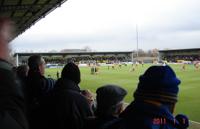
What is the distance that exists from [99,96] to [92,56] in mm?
135443

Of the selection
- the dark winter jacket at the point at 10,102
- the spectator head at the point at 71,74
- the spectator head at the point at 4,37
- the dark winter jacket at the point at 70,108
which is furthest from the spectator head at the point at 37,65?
the dark winter jacket at the point at 10,102

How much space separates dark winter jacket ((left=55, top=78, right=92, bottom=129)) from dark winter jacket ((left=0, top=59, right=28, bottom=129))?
112 inches

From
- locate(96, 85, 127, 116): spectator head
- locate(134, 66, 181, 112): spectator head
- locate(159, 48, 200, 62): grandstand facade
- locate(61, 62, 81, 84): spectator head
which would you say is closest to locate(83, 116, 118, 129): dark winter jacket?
locate(96, 85, 127, 116): spectator head

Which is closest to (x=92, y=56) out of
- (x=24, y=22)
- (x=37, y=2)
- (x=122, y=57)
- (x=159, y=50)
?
(x=122, y=57)

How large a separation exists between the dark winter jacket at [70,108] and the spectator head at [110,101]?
115 centimetres

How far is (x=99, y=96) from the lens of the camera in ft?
11.4

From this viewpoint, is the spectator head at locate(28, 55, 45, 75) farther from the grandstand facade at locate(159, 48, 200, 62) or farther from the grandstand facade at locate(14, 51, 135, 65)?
the grandstand facade at locate(14, 51, 135, 65)

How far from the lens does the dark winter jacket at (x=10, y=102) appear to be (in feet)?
→ 5.24

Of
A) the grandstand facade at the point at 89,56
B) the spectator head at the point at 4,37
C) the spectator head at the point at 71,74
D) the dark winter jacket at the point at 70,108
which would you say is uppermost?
the spectator head at the point at 4,37

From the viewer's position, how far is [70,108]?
4.62 metres

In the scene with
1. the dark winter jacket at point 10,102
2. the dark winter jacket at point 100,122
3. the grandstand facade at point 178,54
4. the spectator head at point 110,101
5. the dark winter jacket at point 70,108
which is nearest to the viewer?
the dark winter jacket at point 10,102

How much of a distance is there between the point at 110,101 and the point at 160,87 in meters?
0.93

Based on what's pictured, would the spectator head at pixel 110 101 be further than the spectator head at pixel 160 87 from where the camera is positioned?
Yes

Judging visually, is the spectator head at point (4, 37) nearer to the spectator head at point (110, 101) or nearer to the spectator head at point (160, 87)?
the spectator head at point (160, 87)
